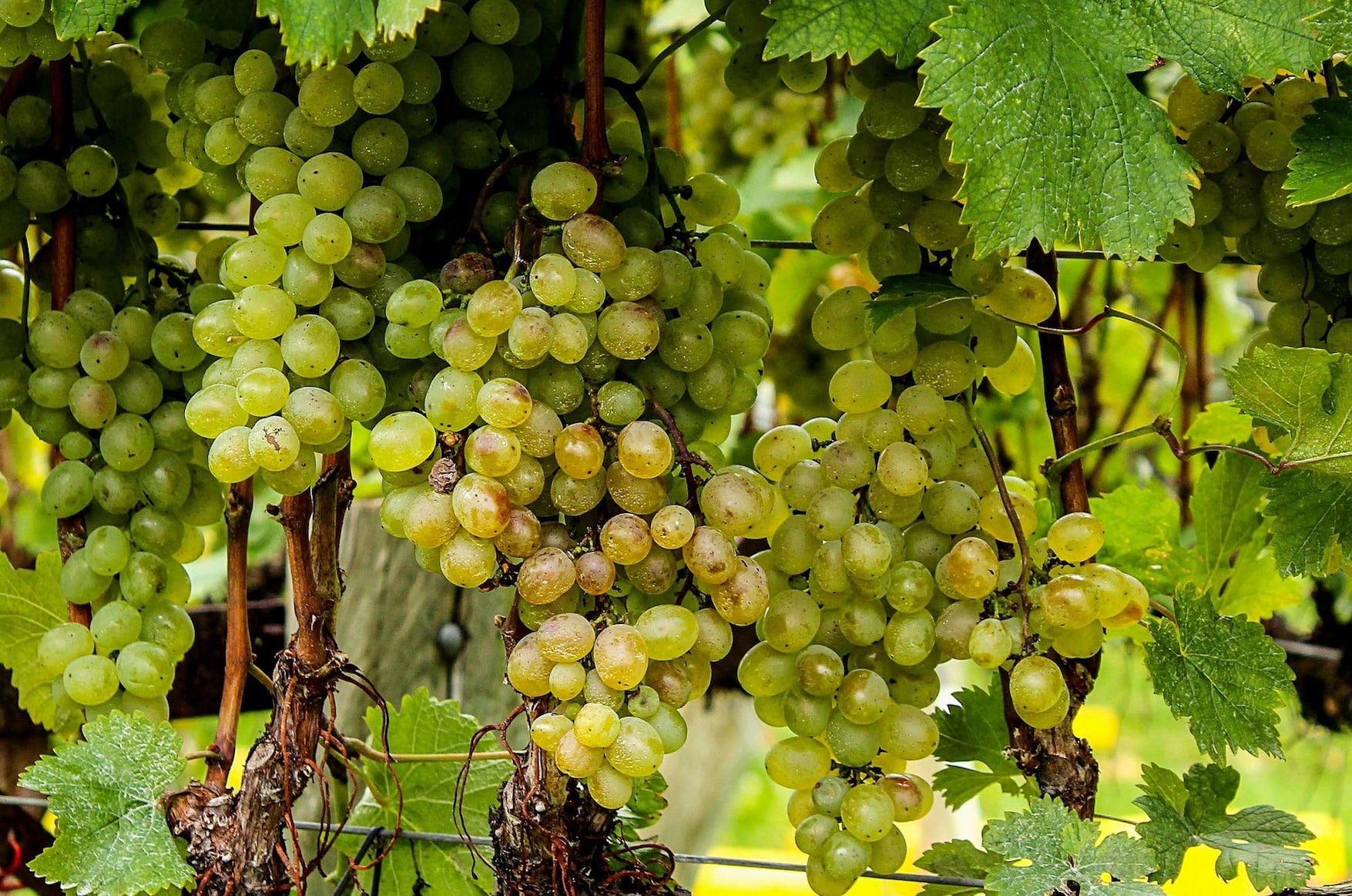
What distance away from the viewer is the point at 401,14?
441 millimetres

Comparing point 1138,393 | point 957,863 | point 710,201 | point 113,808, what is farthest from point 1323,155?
point 1138,393

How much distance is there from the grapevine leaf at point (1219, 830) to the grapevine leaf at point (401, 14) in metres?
0.50

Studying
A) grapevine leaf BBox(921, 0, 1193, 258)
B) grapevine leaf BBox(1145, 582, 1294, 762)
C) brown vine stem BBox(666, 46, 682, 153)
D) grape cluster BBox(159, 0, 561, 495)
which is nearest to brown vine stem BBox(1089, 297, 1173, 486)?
brown vine stem BBox(666, 46, 682, 153)

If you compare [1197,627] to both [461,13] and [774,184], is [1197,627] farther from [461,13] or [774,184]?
[774,184]

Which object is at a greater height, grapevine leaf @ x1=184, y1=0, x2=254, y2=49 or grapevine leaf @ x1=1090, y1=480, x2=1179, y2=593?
grapevine leaf @ x1=184, y1=0, x2=254, y2=49

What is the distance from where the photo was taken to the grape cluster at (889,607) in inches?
21.5

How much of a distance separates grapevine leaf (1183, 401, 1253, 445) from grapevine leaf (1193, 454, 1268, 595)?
0.8 inches

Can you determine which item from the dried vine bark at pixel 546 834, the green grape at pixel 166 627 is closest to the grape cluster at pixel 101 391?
the green grape at pixel 166 627

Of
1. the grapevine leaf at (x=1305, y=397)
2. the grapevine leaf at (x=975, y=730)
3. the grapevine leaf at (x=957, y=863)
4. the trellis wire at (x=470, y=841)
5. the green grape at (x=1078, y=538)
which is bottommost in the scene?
the trellis wire at (x=470, y=841)

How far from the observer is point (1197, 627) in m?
0.56

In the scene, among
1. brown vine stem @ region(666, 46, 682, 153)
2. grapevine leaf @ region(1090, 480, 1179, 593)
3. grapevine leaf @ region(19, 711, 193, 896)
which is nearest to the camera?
grapevine leaf @ region(19, 711, 193, 896)

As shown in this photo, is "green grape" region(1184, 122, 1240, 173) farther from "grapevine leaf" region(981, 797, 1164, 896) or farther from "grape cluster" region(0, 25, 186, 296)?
"grape cluster" region(0, 25, 186, 296)

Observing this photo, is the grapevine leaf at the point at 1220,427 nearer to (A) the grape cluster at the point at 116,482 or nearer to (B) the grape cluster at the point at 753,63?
(B) the grape cluster at the point at 753,63

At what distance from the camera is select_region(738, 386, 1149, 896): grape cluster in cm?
54
